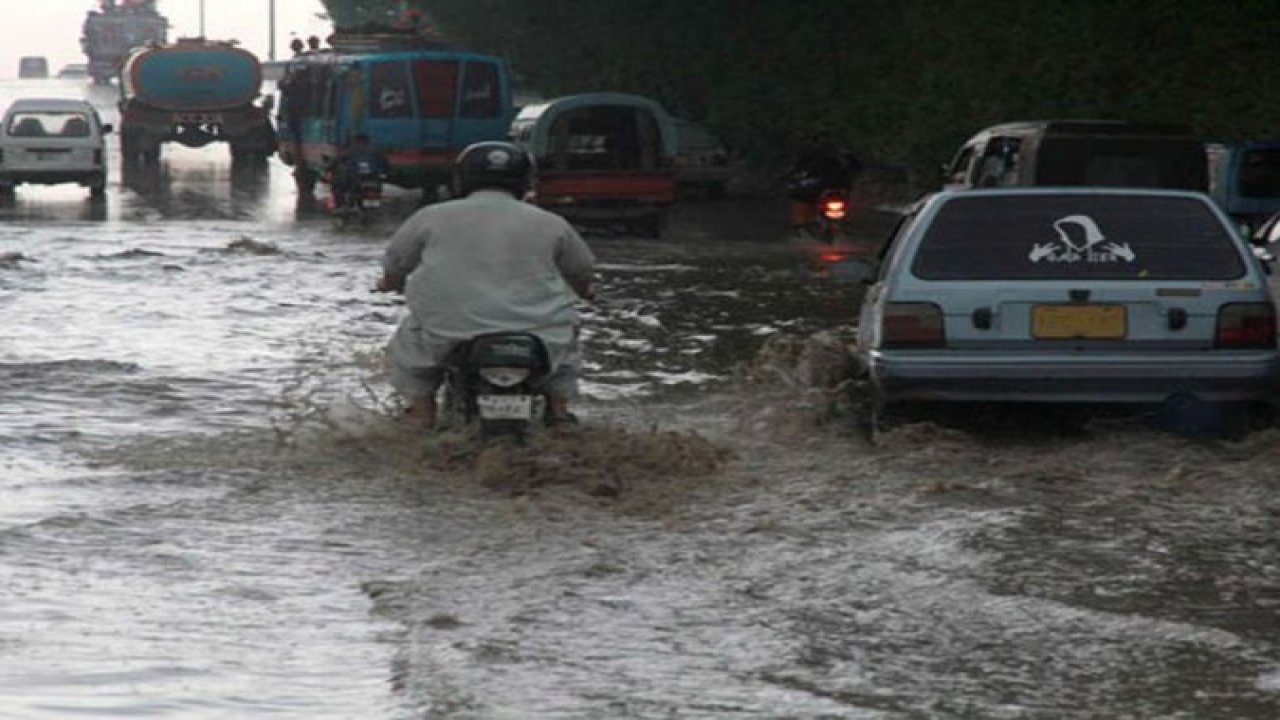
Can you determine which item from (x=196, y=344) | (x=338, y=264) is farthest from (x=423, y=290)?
(x=338, y=264)

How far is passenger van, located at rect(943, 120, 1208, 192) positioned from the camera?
74.5 ft

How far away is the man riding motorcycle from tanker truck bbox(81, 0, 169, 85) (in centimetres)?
11772

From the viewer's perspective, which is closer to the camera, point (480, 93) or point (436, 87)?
point (436, 87)

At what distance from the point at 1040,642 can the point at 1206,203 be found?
16.7 feet

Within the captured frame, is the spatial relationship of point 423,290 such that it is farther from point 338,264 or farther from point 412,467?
point 338,264

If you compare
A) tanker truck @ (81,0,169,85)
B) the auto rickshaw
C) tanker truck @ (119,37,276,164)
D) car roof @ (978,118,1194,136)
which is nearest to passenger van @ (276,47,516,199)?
the auto rickshaw

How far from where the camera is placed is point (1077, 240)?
1277 cm

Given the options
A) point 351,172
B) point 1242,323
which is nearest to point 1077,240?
point 1242,323

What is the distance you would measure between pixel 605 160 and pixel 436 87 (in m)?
9.70

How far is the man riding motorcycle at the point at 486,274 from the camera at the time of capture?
11.5m

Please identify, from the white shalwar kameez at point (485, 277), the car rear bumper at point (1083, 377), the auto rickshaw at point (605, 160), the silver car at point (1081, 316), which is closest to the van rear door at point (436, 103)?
the auto rickshaw at point (605, 160)

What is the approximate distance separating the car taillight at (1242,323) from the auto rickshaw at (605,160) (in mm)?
20515

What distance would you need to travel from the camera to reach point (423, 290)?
38.0 feet

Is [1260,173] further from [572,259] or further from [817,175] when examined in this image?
[572,259]
